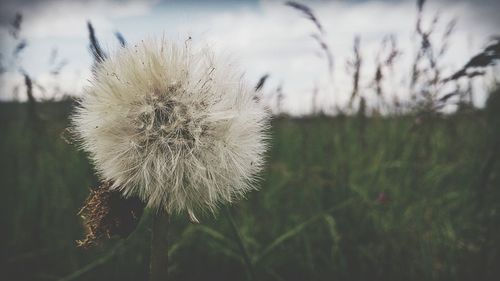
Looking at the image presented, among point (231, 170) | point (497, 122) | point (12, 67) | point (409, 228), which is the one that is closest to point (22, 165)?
point (12, 67)

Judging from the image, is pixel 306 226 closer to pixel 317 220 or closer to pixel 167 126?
pixel 317 220

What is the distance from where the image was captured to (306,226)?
6.73 feet

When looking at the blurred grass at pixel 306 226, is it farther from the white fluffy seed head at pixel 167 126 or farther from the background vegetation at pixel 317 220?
the white fluffy seed head at pixel 167 126

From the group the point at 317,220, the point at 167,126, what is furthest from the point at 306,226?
the point at 167,126

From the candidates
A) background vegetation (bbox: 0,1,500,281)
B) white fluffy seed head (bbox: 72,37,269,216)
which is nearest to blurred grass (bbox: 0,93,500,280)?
background vegetation (bbox: 0,1,500,281)

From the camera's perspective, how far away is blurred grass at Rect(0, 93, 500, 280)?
1.86m

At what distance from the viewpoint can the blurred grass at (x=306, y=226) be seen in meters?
1.86

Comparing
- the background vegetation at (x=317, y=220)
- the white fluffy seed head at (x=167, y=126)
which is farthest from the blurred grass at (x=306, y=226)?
the white fluffy seed head at (x=167, y=126)

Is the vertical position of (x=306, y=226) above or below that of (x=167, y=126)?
below

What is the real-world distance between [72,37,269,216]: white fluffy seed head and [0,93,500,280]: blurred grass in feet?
2.12

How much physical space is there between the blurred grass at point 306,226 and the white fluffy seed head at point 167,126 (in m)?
0.65

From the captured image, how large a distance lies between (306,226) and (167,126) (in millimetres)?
1209

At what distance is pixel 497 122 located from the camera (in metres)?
2.60

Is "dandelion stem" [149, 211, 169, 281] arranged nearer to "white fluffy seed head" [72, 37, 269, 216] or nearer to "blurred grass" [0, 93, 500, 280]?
"white fluffy seed head" [72, 37, 269, 216]
